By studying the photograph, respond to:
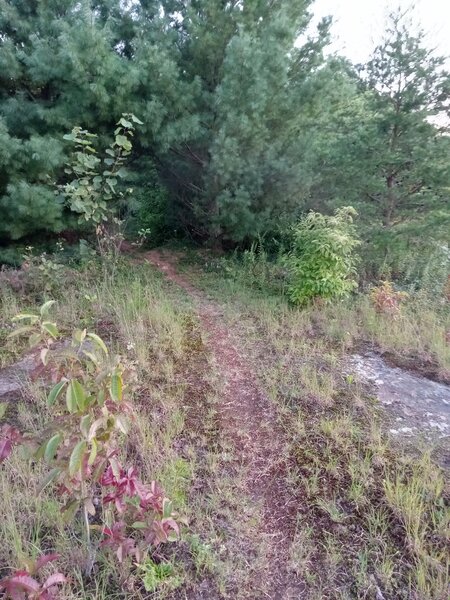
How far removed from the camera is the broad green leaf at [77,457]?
1.15 meters

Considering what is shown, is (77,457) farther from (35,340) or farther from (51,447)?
(35,340)

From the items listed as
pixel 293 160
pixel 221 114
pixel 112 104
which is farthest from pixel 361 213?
pixel 112 104

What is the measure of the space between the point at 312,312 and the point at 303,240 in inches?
31.4

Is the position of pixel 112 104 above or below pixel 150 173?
above

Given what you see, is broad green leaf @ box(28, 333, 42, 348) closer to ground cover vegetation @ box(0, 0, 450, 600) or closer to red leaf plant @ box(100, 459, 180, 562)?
ground cover vegetation @ box(0, 0, 450, 600)

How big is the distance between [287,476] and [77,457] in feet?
3.92

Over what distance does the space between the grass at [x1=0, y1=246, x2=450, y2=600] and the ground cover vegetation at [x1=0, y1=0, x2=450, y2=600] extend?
0.01 m

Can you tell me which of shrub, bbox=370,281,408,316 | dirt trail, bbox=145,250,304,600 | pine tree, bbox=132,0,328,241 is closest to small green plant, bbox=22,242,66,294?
dirt trail, bbox=145,250,304,600

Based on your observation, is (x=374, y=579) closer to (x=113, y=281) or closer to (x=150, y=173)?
(x=113, y=281)

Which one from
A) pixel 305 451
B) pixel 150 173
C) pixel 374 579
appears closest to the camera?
pixel 374 579

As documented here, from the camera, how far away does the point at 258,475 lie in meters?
1.97

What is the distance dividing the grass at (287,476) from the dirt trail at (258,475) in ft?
0.07

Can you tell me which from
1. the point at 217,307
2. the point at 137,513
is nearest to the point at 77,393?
the point at 137,513

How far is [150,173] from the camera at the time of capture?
609 cm
